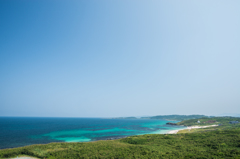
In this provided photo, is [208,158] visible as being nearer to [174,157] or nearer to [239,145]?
[174,157]

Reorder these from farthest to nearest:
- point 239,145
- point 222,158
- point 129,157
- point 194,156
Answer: point 239,145 < point 129,157 < point 194,156 < point 222,158

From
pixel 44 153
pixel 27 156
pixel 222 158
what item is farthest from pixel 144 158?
pixel 27 156

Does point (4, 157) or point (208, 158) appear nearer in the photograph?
point (208, 158)

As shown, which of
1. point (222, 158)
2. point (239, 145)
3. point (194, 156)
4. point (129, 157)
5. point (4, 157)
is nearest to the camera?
point (222, 158)

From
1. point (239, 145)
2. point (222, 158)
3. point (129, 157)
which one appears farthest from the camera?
point (239, 145)

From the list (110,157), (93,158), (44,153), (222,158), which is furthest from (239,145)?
(44,153)

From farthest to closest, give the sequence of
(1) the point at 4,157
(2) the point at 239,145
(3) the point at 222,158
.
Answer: (2) the point at 239,145
(1) the point at 4,157
(3) the point at 222,158

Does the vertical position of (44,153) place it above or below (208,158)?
below

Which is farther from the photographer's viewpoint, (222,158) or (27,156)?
(27,156)

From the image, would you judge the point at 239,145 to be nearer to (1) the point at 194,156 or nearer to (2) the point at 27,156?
(1) the point at 194,156
